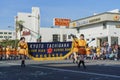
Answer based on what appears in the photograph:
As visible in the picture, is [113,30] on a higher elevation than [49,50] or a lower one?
higher

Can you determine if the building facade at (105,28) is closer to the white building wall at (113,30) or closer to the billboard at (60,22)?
the white building wall at (113,30)

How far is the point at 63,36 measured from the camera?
86312 millimetres

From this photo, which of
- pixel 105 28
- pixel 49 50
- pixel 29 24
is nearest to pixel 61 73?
pixel 49 50

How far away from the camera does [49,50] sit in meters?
24.0

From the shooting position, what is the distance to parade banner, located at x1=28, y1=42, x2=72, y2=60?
76.5 feet

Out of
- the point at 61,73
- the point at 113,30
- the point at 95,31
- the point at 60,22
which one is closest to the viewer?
the point at 61,73

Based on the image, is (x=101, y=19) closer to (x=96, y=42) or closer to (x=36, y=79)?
(x=96, y=42)

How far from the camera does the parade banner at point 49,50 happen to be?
23.3 meters

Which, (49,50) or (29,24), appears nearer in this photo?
(49,50)

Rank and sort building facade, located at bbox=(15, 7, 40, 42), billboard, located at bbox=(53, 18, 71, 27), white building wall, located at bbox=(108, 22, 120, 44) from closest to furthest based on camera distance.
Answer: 1. white building wall, located at bbox=(108, 22, 120, 44)
2. billboard, located at bbox=(53, 18, 71, 27)
3. building facade, located at bbox=(15, 7, 40, 42)

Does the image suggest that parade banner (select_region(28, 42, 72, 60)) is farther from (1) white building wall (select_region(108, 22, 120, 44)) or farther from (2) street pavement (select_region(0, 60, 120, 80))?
(1) white building wall (select_region(108, 22, 120, 44))

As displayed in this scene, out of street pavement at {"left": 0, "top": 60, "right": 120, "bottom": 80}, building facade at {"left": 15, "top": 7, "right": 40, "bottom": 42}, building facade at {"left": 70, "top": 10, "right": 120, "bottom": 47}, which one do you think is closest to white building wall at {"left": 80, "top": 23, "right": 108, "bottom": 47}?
building facade at {"left": 70, "top": 10, "right": 120, "bottom": 47}

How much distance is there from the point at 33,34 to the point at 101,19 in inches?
1415

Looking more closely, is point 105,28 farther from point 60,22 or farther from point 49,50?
point 60,22
